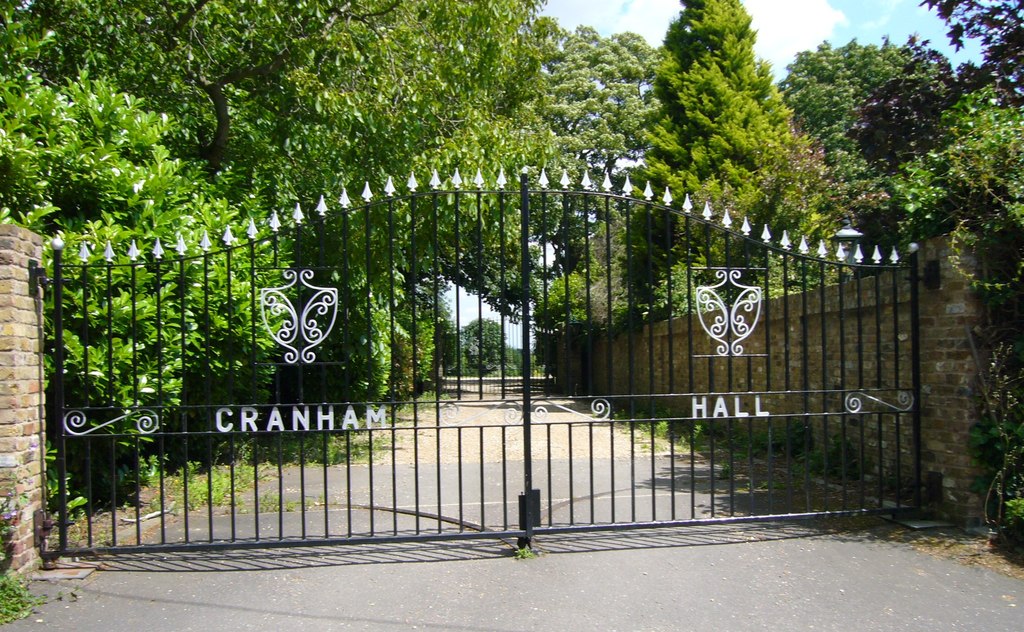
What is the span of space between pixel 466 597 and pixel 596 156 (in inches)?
961

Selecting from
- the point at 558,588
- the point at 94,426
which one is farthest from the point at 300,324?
the point at 558,588

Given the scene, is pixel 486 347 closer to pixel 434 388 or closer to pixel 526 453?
pixel 434 388

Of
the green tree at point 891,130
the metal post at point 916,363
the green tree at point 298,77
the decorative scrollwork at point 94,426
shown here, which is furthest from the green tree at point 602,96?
the decorative scrollwork at point 94,426

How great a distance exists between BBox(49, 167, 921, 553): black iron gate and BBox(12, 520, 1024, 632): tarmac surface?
21cm

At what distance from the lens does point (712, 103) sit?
59.4 ft

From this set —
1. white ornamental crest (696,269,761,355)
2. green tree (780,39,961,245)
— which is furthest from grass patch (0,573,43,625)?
green tree (780,39,961,245)

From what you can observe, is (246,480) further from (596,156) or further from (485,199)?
(596,156)

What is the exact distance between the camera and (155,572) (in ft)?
17.3

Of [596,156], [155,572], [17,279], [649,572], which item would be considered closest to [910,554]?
[649,572]

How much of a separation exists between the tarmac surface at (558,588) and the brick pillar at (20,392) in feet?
1.24

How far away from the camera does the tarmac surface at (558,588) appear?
4.39 m

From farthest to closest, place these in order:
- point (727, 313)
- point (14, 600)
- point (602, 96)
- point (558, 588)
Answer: point (602, 96)
point (727, 313)
point (558, 588)
point (14, 600)

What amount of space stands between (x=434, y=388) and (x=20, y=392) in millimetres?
3698

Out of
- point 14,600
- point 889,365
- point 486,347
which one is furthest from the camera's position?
point 889,365
